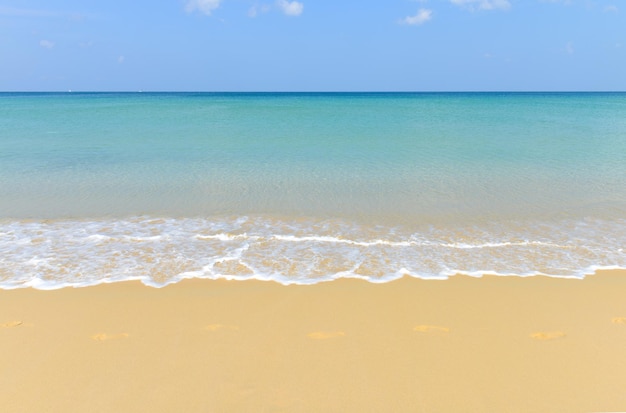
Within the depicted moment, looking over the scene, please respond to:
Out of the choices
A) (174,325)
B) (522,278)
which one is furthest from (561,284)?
(174,325)

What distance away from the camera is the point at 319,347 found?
15.1ft

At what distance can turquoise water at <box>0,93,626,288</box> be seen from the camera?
269 inches

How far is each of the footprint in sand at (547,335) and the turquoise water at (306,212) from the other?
1.71 m

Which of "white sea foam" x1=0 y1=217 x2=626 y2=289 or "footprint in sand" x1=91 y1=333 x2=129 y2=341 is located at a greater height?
"white sea foam" x1=0 y1=217 x2=626 y2=289

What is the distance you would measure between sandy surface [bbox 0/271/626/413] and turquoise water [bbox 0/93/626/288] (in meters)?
0.58

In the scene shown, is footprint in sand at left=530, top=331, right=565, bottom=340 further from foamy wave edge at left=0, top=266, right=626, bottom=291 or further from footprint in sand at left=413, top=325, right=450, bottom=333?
foamy wave edge at left=0, top=266, right=626, bottom=291

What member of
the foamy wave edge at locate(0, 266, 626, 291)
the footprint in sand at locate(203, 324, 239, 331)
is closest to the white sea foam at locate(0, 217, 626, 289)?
the foamy wave edge at locate(0, 266, 626, 291)

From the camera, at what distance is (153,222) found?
9023mm

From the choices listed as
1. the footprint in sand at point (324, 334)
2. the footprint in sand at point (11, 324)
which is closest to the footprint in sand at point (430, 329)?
the footprint in sand at point (324, 334)

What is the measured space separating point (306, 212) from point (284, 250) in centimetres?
232

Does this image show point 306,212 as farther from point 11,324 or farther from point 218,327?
point 11,324


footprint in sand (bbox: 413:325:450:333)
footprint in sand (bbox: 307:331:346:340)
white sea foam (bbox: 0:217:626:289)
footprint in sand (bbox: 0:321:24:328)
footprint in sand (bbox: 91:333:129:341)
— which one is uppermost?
white sea foam (bbox: 0:217:626:289)

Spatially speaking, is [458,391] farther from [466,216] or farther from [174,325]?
[466,216]

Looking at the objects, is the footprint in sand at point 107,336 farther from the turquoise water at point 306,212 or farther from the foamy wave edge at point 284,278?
the turquoise water at point 306,212
